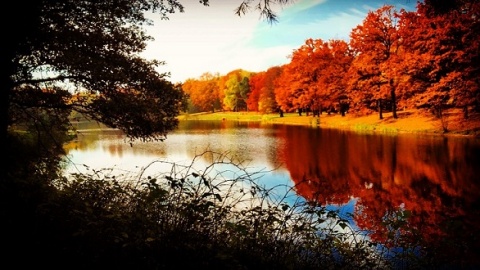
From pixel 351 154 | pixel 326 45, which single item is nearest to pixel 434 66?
pixel 351 154

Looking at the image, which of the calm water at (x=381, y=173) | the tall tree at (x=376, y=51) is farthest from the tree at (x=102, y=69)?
the tall tree at (x=376, y=51)

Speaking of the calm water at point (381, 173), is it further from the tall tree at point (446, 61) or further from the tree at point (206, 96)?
the tree at point (206, 96)

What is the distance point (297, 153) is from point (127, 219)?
Answer: 18630 millimetres

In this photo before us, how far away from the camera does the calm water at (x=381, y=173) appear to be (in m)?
9.44

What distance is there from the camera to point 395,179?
14.9m

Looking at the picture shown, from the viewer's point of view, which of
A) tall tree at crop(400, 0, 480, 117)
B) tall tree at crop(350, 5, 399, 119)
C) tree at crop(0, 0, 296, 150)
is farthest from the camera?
tall tree at crop(350, 5, 399, 119)

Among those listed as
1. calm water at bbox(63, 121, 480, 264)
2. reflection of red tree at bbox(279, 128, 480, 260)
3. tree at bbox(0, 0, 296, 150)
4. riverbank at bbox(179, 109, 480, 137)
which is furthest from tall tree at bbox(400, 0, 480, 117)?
tree at bbox(0, 0, 296, 150)

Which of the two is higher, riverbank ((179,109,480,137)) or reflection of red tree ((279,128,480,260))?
riverbank ((179,109,480,137))

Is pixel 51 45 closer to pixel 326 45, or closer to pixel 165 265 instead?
pixel 165 265

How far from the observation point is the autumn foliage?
26.3 metres

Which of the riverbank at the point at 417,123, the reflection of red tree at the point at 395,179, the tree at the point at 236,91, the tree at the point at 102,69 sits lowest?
the reflection of red tree at the point at 395,179

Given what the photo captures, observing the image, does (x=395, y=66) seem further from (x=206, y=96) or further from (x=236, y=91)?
(x=206, y=96)

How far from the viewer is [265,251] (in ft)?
16.5

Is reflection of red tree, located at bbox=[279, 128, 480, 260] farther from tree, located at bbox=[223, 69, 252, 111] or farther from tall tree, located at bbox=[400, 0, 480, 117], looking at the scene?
tree, located at bbox=[223, 69, 252, 111]
